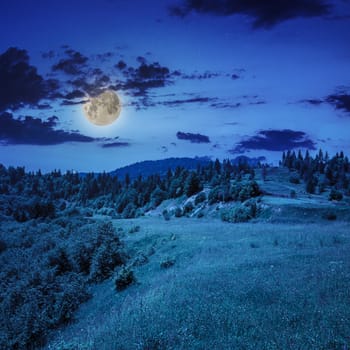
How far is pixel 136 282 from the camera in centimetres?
1880

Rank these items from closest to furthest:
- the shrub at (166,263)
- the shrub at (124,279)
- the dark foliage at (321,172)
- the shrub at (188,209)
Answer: the shrub at (124,279) < the shrub at (166,263) < the shrub at (188,209) < the dark foliage at (321,172)

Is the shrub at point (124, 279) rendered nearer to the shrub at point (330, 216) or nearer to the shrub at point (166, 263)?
the shrub at point (166, 263)

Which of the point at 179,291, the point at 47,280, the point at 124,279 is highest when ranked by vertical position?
the point at 179,291

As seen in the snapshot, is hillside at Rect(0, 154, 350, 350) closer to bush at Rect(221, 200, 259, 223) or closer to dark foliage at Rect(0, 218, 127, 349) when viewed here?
dark foliage at Rect(0, 218, 127, 349)

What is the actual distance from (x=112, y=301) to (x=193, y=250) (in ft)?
23.4

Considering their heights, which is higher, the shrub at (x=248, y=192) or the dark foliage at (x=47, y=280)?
the shrub at (x=248, y=192)

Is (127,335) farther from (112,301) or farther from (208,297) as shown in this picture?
(112,301)

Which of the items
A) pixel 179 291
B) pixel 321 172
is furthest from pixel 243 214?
pixel 321 172

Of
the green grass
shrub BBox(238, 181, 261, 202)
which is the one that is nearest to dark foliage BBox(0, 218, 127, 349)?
the green grass

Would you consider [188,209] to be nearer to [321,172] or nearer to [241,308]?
[241,308]

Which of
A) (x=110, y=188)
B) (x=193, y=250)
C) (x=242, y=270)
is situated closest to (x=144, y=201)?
(x=110, y=188)

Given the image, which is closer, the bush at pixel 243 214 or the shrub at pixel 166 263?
the shrub at pixel 166 263

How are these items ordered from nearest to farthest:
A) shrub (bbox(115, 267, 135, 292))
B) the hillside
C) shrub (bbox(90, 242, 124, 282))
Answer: the hillside
shrub (bbox(115, 267, 135, 292))
shrub (bbox(90, 242, 124, 282))

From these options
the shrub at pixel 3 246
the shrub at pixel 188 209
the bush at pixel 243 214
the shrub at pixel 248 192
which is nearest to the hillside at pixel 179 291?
the shrub at pixel 3 246
